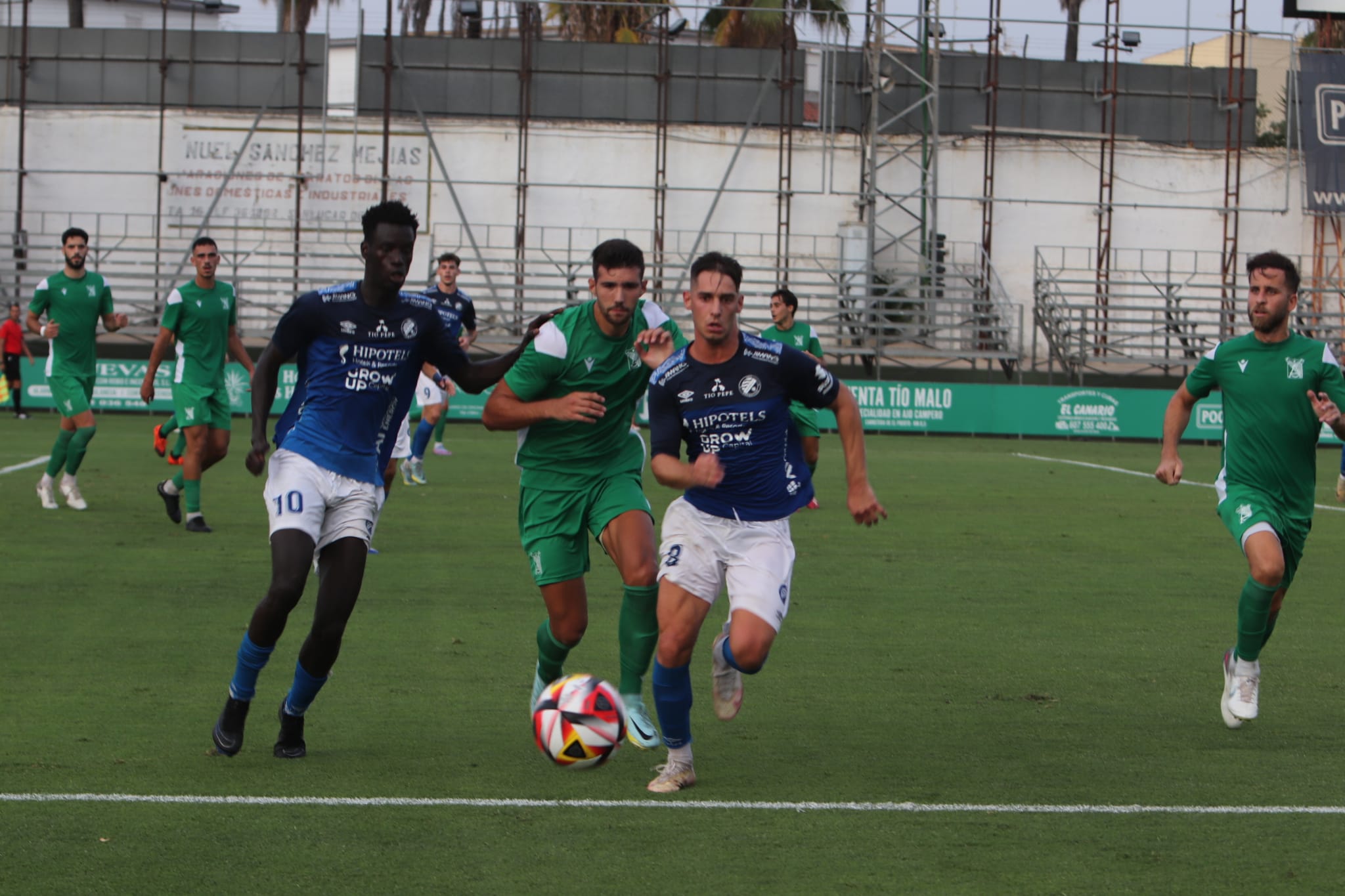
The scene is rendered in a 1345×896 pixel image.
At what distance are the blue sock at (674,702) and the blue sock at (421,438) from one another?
11425 mm

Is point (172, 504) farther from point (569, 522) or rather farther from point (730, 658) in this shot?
point (730, 658)

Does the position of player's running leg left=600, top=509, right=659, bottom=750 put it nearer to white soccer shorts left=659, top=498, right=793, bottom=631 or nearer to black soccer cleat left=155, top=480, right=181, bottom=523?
white soccer shorts left=659, top=498, right=793, bottom=631

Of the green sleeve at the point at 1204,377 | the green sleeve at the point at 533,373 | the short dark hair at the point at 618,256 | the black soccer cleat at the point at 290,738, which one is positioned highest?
the short dark hair at the point at 618,256

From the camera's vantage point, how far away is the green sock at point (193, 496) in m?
13.0

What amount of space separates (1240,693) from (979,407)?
22457mm

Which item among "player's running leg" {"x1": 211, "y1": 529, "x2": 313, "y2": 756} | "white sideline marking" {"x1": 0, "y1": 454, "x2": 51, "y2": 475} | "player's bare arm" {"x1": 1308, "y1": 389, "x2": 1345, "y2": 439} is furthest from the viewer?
"white sideline marking" {"x1": 0, "y1": 454, "x2": 51, "y2": 475}

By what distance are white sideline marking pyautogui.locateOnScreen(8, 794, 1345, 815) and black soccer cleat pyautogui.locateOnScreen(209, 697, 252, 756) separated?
55 centimetres

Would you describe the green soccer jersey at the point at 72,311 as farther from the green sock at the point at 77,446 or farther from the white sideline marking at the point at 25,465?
the white sideline marking at the point at 25,465

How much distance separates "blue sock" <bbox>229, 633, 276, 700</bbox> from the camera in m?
6.03

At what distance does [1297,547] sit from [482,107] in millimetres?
31477

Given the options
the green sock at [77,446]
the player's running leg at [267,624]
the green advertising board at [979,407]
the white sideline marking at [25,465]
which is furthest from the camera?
the green advertising board at [979,407]

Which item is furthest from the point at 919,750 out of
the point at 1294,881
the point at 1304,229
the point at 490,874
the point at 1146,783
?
the point at 1304,229

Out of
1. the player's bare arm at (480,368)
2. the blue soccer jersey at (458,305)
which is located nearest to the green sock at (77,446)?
the blue soccer jersey at (458,305)

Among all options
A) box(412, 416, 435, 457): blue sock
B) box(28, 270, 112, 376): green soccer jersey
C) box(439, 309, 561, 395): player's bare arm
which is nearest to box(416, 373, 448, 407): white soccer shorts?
box(412, 416, 435, 457): blue sock
